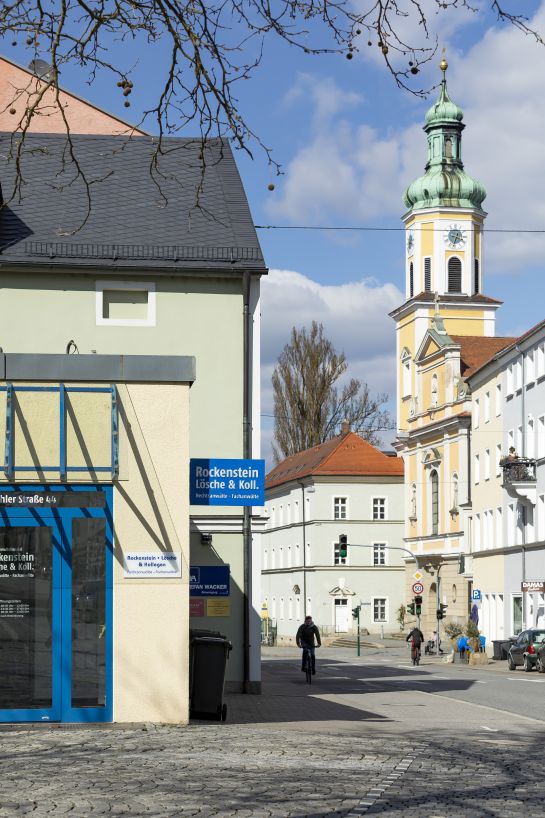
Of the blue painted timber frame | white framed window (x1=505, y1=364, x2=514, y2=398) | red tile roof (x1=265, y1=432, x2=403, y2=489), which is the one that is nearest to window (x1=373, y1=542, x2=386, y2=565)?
red tile roof (x1=265, y1=432, x2=403, y2=489)

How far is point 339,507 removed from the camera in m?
98.1

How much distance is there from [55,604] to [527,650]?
107ft

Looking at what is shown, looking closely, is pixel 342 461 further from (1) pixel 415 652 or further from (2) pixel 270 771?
(2) pixel 270 771

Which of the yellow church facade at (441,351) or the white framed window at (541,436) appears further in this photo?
the yellow church facade at (441,351)

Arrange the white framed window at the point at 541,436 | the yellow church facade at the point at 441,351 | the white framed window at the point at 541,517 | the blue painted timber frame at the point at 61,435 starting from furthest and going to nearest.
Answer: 1. the yellow church facade at the point at 441,351
2. the white framed window at the point at 541,517
3. the white framed window at the point at 541,436
4. the blue painted timber frame at the point at 61,435

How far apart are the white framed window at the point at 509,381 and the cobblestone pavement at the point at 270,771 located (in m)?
48.0

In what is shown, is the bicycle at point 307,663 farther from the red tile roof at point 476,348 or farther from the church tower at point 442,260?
the church tower at point 442,260

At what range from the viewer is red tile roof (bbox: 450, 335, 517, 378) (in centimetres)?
8494

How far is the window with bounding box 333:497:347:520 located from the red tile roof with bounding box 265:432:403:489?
2250mm

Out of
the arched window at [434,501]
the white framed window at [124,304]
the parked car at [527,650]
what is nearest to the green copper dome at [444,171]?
the arched window at [434,501]

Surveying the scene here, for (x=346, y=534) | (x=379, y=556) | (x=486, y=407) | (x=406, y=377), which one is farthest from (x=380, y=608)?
(x=486, y=407)

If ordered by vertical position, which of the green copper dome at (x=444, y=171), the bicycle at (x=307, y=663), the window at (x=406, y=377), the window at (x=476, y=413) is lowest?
the bicycle at (x=307, y=663)

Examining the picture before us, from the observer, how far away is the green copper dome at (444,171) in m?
94.6

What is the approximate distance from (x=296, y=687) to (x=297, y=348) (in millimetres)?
60172
